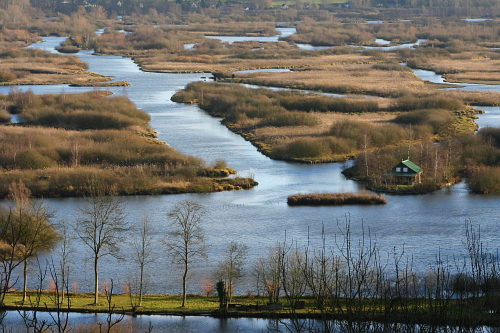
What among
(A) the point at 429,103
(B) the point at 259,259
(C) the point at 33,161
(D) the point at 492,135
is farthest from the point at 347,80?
(B) the point at 259,259

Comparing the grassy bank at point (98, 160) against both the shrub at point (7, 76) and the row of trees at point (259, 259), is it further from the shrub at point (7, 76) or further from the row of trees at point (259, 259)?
the shrub at point (7, 76)

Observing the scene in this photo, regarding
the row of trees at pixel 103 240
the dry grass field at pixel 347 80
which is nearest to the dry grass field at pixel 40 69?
the dry grass field at pixel 347 80

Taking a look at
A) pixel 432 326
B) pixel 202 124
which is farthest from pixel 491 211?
pixel 202 124

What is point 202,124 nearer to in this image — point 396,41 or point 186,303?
point 186,303

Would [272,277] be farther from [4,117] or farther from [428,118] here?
[4,117]

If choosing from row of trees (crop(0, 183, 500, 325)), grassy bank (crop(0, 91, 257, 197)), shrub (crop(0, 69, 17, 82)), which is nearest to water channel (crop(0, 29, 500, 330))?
row of trees (crop(0, 183, 500, 325))

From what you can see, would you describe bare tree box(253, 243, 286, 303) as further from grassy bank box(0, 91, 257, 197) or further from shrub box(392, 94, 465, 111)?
shrub box(392, 94, 465, 111)
